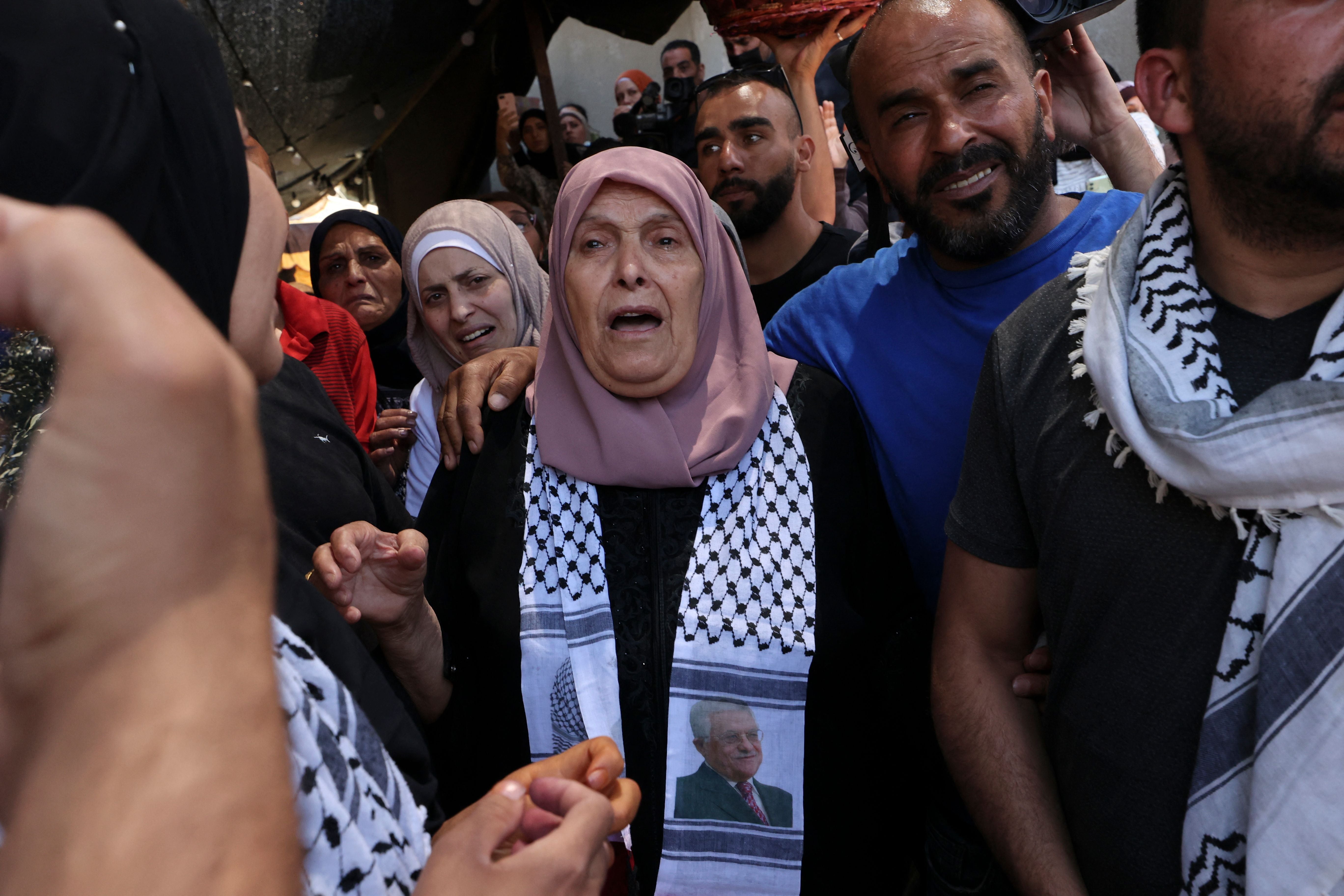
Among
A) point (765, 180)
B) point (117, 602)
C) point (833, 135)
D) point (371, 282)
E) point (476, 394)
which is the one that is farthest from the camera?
point (833, 135)

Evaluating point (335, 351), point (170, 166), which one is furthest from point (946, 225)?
point (335, 351)

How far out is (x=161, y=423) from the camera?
40cm

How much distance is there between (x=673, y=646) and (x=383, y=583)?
0.54 metres

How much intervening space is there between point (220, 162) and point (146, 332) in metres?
0.47

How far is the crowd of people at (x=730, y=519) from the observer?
1.34ft

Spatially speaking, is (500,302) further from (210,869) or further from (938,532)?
(210,869)

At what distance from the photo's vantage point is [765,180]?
3.26 meters

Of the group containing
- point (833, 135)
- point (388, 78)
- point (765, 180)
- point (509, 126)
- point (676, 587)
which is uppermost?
point (388, 78)

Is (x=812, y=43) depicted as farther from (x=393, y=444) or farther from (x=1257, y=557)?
(x=1257, y=557)

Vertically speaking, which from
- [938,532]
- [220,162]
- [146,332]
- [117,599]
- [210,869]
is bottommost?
[938,532]

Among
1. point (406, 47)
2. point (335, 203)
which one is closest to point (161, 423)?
point (406, 47)

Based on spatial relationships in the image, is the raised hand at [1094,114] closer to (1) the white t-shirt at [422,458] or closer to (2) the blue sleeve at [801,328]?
(2) the blue sleeve at [801,328]

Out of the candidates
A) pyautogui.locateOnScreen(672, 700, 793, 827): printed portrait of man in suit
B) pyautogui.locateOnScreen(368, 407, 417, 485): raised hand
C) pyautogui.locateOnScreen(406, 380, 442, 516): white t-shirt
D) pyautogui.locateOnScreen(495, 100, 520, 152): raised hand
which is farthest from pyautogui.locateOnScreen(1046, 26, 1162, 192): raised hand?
pyautogui.locateOnScreen(495, 100, 520, 152): raised hand

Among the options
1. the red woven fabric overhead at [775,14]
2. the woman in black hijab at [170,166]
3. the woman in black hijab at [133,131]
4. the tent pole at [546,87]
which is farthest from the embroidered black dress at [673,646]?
the tent pole at [546,87]
